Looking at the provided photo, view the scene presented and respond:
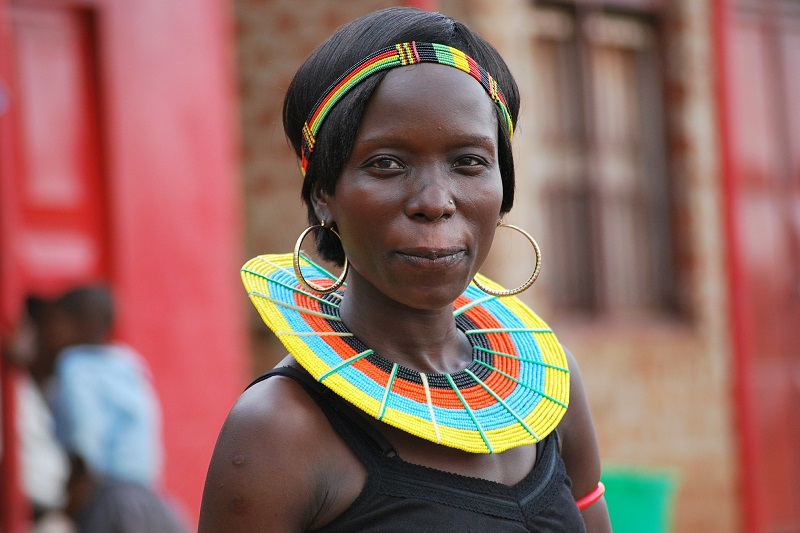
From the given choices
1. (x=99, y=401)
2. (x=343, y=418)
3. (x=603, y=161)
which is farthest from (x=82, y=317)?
(x=603, y=161)

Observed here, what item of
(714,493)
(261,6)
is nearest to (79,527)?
(261,6)

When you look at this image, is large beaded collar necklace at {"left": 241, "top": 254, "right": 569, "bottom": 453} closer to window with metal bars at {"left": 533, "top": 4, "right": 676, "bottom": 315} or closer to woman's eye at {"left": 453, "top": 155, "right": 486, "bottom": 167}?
woman's eye at {"left": 453, "top": 155, "right": 486, "bottom": 167}

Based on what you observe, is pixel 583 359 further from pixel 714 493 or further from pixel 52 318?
pixel 52 318

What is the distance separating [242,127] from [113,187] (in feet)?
7.44

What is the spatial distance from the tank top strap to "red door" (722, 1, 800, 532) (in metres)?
7.12

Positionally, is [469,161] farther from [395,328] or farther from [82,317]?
[82,317]

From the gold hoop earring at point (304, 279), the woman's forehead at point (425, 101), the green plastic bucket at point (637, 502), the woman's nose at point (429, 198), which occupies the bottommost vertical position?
the green plastic bucket at point (637, 502)

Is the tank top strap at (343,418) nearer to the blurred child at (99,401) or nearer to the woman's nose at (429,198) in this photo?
the woman's nose at (429,198)

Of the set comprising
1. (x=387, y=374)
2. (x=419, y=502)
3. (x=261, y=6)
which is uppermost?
(x=261, y=6)

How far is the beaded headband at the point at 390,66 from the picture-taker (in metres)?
A: 1.76

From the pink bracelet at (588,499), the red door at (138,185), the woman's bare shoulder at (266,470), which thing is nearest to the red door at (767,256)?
the red door at (138,185)

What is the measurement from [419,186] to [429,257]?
102mm

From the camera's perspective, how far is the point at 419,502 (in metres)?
1.70

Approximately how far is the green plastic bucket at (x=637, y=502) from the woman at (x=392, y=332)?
181 cm
